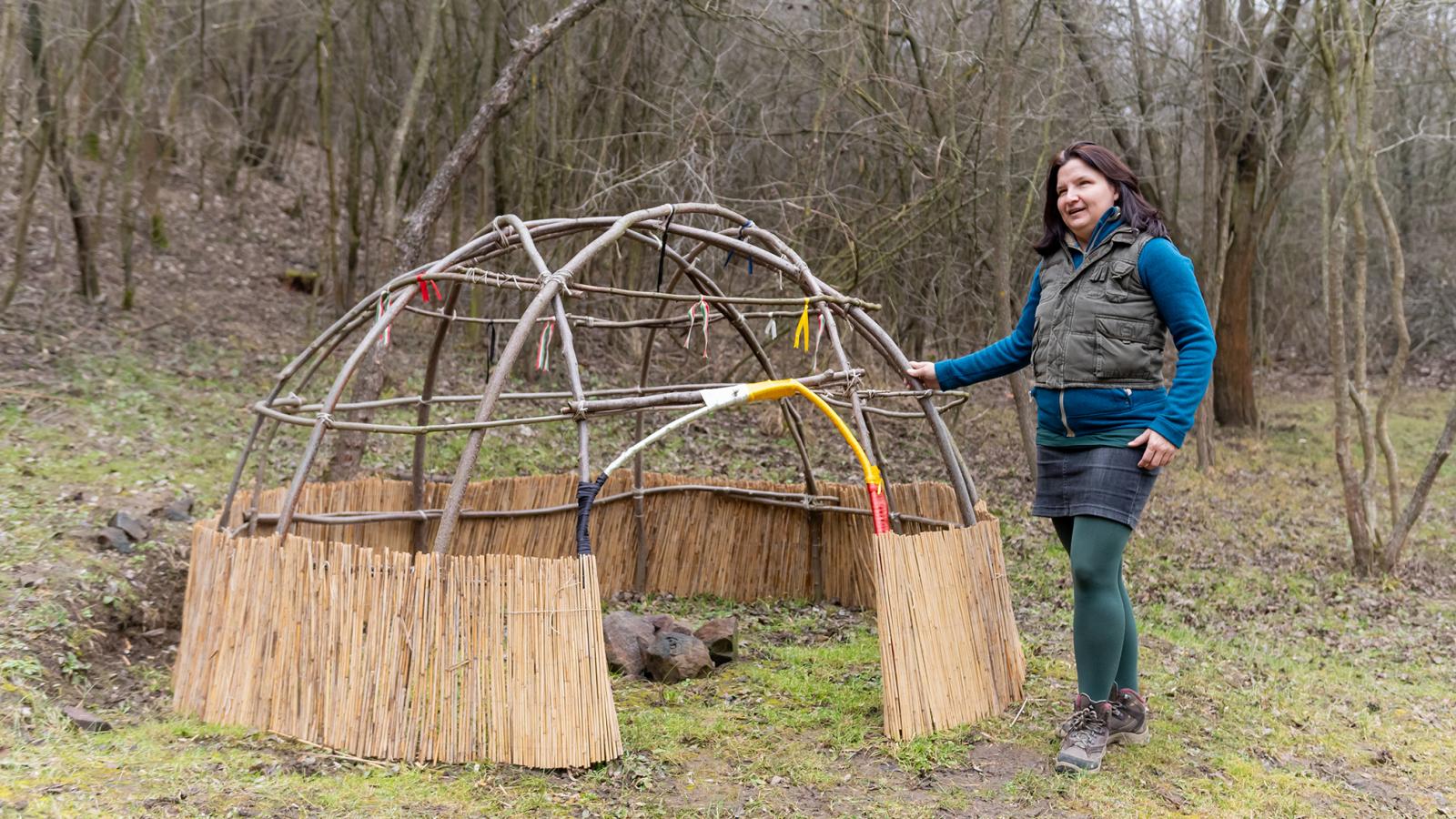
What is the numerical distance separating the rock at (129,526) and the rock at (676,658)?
260cm

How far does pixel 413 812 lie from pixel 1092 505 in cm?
211

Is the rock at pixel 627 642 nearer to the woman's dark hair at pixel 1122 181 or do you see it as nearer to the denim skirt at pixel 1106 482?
the denim skirt at pixel 1106 482

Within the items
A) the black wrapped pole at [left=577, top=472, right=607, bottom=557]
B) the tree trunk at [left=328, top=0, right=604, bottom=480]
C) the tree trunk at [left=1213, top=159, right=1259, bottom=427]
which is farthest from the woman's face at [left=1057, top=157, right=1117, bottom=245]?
the tree trunk at [left=1213, top=159, right=1259, bottom=427]

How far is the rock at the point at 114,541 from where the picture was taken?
4.95 m

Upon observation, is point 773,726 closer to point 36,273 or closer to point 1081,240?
point 1081,240

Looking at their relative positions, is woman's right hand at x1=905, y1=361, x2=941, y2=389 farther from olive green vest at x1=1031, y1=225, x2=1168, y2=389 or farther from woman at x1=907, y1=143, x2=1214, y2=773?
olive green vest at x1=1031, y1=225, x2=1168, y2=389

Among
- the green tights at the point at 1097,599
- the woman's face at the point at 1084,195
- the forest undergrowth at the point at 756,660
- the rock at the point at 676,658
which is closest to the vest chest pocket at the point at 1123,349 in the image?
the woman's face at the point at 1084,195

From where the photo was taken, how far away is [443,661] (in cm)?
331

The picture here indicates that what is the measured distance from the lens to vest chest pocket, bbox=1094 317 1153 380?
302 centimetres

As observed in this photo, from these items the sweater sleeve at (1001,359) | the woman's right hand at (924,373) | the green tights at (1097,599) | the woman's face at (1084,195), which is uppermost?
the woman's face at (1084,195)

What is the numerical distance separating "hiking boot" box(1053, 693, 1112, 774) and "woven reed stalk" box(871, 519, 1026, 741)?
449 millimetres

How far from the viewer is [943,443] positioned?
4188 mm

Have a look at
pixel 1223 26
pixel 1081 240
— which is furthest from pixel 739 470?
pixel 1223 26

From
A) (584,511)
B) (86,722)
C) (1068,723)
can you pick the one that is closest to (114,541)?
(86,722)
